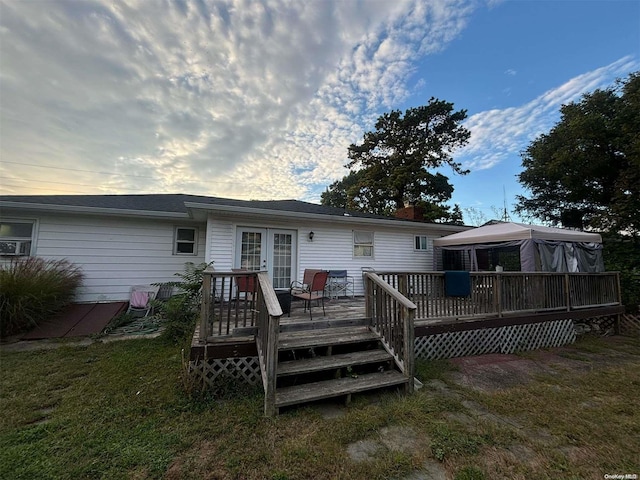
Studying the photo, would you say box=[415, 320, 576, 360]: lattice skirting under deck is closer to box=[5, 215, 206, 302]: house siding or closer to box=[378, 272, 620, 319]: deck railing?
box=[378, 272, 620, 319]: deck railing

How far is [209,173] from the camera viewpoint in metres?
11.4

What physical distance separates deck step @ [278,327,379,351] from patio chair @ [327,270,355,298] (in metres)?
3.74

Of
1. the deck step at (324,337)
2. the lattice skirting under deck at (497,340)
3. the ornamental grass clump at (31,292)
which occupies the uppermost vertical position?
the ornamental grass clump at (31,292)

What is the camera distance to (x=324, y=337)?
3.57 m

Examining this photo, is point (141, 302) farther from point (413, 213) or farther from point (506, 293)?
point (413, 213)

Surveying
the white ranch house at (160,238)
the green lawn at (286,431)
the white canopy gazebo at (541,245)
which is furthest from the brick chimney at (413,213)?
the green lawn at (286,431)

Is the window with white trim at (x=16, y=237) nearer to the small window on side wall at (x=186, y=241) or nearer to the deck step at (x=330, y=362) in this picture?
the small window on side wall at (x=186, y=241)

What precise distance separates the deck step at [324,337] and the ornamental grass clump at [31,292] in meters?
5.33

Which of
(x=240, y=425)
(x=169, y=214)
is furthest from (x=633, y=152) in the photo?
(x=169, y=214)

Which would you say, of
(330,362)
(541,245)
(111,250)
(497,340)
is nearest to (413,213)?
(541,245)

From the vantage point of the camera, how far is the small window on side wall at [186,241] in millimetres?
7363

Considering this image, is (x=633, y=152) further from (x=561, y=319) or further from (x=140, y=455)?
(x=140, y=455)

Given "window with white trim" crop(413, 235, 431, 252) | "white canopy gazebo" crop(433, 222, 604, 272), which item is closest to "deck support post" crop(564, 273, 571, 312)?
"white canopy gazebo" crop(433, 222, 604, 272)

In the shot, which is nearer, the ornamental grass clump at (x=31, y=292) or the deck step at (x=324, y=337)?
the deck step at (x=324, y=337)
